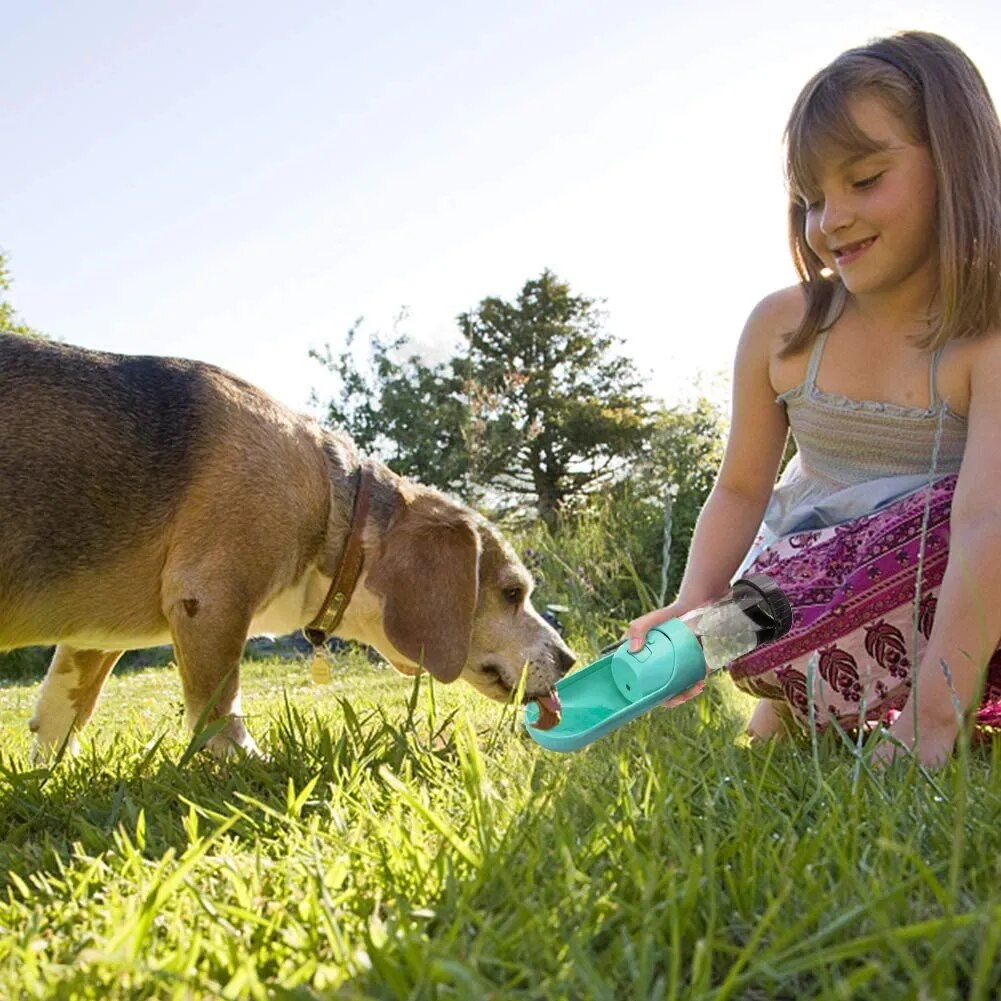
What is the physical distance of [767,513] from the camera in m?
4.03

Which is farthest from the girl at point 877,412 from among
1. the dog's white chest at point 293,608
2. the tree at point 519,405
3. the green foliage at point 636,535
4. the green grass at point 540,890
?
the tree at point 519,405

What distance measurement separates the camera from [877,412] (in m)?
3.45

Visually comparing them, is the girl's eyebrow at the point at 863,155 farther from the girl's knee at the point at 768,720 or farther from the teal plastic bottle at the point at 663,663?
the girl's knee at the point at 768,720

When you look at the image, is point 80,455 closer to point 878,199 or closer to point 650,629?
point 650,629

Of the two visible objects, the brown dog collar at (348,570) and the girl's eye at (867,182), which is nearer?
the girl's eye at (867,182)

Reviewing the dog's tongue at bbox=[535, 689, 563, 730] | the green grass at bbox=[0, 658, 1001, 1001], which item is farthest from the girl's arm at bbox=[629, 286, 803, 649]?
the green grass at bbox=[0, 658, 1001, 1001]

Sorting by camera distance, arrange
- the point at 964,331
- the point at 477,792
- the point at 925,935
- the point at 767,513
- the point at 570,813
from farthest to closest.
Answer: the point at 767,513 < the point at 964,331 < the point at 570,813 < the point at 477,792 < the point at 925,935

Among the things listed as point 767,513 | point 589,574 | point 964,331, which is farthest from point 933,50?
point 589,574

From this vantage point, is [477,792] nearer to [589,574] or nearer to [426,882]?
[426,882]

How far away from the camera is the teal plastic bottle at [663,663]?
2.64 metres

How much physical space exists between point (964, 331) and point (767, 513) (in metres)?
1.11

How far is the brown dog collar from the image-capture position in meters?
3.97

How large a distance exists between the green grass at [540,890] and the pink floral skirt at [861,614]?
0.88 metres

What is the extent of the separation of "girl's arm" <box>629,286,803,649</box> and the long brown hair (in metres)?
0.62
